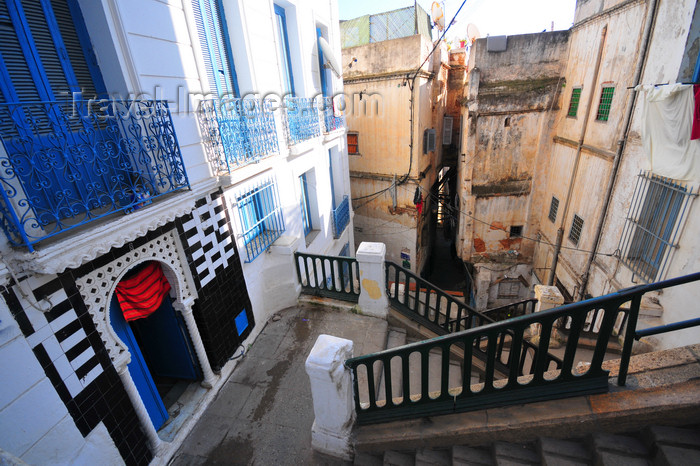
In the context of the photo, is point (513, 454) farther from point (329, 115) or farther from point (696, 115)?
point (329, 115)

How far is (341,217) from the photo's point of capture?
408 inches

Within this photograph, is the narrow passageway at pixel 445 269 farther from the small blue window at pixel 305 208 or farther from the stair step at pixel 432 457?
the stair step at pixel 432 457

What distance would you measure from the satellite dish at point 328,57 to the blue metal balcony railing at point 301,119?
4.87 ft

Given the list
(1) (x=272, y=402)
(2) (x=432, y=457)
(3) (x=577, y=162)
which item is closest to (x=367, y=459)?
(2) (x=432, y=457)

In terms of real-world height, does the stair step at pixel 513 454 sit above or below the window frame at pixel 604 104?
below

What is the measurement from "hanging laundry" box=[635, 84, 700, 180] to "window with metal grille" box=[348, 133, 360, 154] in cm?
956

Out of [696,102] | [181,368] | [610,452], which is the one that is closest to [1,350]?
[181,368]

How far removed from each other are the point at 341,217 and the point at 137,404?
7.36 metres

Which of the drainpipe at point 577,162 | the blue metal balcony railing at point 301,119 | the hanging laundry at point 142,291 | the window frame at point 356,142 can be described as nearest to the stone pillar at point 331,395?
the hanging laundry at point 142,291

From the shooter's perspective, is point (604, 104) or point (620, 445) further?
point (604, 104)

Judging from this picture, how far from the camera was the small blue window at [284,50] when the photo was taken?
6.92m

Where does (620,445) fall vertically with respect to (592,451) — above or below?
above

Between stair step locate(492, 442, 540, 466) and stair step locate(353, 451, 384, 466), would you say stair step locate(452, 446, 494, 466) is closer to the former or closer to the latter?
stair step locate(492, 442, 540, 466)

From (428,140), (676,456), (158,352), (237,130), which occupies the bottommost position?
(158,352)
